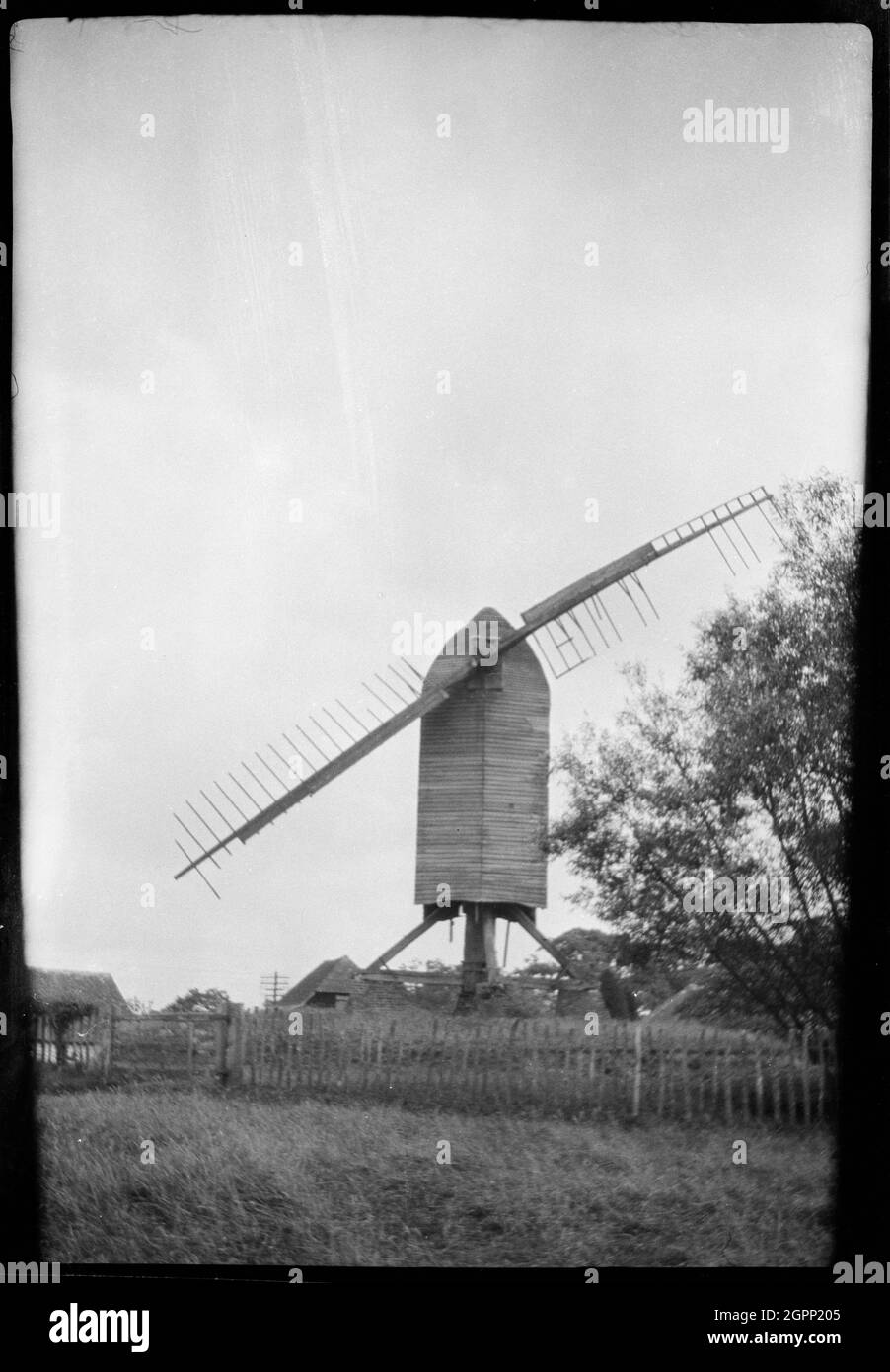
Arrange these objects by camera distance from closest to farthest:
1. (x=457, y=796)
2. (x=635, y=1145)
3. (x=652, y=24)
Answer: (x=652, y=24) < (x=635, y=1145) < (x=457, y=796)

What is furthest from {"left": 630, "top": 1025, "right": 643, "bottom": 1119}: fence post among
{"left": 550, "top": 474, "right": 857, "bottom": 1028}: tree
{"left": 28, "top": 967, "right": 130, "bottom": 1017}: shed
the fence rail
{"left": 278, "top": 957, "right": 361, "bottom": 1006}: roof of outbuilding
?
{"left": 28, "top": 967, "right": 130, "bottom": 1017}: shed

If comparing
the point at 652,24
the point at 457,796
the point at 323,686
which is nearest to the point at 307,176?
the point at 652,24

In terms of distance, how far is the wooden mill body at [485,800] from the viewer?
6.96 m

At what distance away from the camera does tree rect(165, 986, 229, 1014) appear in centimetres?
608

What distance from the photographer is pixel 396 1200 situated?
19.3ft

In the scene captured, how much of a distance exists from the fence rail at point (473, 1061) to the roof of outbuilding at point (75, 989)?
0.22 metres

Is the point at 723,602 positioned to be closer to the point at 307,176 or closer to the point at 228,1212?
the point at 307,176

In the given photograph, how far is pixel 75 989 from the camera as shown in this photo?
583 cm

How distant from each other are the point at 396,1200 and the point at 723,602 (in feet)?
10.2

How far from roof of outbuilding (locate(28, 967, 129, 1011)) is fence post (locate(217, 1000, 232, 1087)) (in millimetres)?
443
